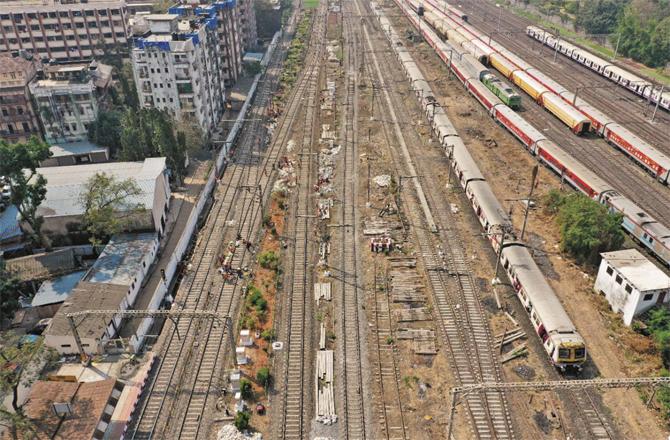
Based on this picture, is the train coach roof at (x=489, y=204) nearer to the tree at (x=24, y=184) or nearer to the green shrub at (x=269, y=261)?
the green shrub at (x=269, y=261)

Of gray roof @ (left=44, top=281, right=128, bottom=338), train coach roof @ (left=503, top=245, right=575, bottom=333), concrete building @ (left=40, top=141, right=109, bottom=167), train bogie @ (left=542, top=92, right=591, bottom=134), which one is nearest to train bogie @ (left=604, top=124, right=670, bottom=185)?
train bogie @ (left=542, top=92, right=591, bottom=134)

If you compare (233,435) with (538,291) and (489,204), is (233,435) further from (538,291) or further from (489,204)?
(489,204)

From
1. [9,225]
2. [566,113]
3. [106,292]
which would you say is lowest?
[106,292]

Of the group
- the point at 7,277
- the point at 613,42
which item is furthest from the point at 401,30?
the point at 7,277

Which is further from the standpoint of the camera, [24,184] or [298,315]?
[24,184]

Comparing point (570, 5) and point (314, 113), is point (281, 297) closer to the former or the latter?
Result: point (314, 113)

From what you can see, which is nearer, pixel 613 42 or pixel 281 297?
pixel 281 297

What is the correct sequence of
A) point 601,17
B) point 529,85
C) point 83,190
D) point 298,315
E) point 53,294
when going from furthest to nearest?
1. point 601,17
2. point 529,85
3. point 83,190
4. point 53,294
5. point 298,315

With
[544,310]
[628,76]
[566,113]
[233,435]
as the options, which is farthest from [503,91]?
[233,435]
